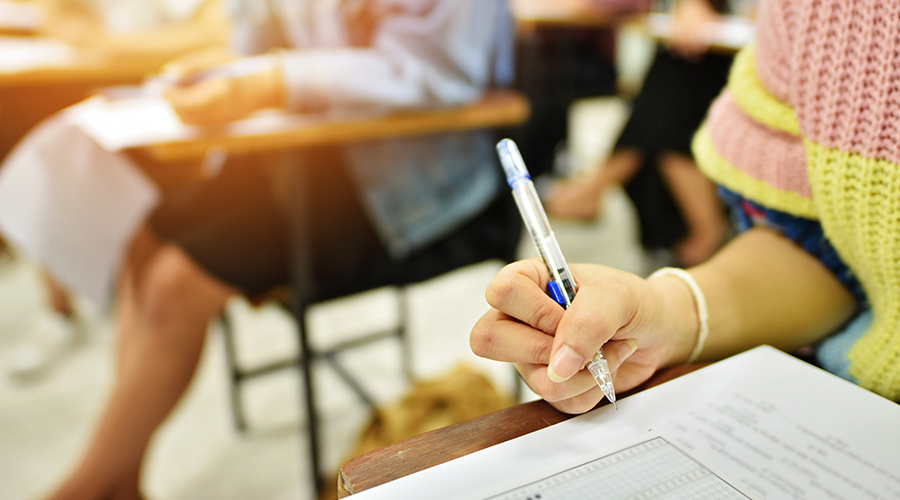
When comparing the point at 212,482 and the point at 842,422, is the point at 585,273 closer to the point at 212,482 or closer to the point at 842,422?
the point at 842,422

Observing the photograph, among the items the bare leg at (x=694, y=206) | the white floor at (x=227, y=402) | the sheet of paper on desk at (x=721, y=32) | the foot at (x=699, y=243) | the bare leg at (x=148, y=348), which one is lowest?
the white floor at (x=227, y=402)

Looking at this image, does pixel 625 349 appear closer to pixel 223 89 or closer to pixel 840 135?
pixel 840 135

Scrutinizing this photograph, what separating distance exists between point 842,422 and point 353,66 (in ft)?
2.41

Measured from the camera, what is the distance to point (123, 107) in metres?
0.91

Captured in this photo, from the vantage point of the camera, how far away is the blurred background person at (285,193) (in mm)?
823

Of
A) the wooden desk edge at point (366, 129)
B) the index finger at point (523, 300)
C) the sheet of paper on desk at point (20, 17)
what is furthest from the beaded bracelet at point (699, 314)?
the sheet of paper on desk at point (20, 17)

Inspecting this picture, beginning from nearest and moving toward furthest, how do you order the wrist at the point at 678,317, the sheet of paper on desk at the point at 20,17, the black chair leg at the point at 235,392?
the wrist at the point at 678,317
the black chair leg at the point at 235,392
the sheet of paper on desk at the point at 20,17

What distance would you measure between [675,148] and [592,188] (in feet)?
1.13

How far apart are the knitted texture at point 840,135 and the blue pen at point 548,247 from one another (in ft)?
0.62

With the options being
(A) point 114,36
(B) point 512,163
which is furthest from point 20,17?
(B) point 512,163

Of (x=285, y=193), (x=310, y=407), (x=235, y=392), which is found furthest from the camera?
(x=235, y=392)

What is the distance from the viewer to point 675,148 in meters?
1.86

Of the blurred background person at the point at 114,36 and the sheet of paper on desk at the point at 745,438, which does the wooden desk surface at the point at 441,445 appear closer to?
the sheet of paper on desk at the point at 745,438

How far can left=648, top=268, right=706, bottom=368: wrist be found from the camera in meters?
0.36
